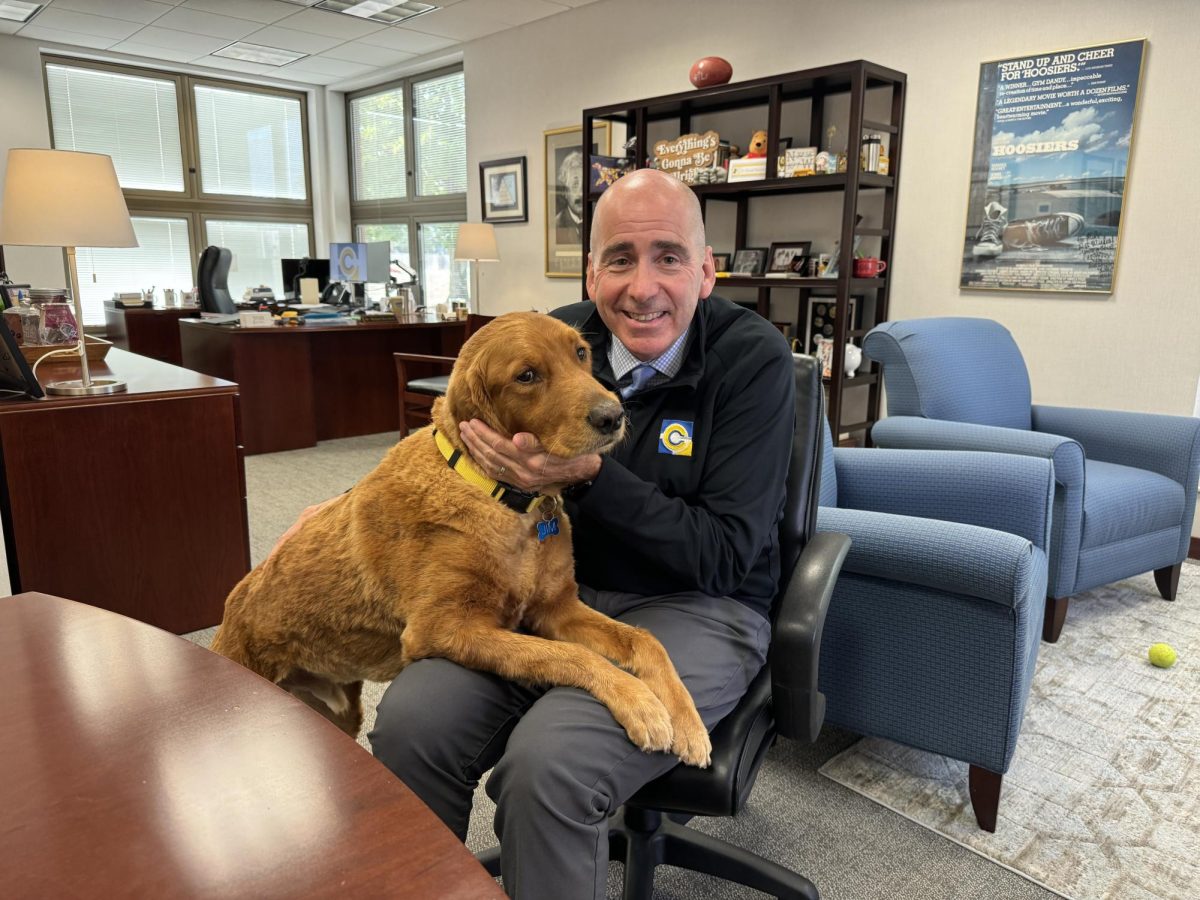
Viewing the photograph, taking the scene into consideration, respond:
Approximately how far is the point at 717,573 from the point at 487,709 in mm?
428

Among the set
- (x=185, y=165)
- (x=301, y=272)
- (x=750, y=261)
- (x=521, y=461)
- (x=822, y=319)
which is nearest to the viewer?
(x=521, y=461)

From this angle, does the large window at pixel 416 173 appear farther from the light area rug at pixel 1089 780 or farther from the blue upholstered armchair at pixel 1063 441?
the light area rug at pixel 1089 780

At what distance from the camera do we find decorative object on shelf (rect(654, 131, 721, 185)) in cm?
427

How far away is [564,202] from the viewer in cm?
598

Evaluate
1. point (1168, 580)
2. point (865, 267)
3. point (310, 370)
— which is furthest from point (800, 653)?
point (310, 370)

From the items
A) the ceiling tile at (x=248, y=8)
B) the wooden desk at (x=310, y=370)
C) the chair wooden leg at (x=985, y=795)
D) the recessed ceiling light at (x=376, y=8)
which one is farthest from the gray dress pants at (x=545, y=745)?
the ceiling tile at (x=248, y=8)

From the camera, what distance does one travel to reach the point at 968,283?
3.92m

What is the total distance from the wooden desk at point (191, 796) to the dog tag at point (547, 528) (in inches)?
20.9

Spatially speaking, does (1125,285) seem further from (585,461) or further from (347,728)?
(347,728)

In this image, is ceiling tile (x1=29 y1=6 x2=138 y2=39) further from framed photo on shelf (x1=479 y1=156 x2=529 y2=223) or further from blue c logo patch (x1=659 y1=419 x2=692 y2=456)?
blue c logo patch (x1=659 y1=419 x2=692 y2=456)

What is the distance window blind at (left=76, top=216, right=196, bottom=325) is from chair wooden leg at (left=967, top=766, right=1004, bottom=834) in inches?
323

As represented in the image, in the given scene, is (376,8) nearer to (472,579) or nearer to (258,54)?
(258,54)

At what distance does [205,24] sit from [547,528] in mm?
6885

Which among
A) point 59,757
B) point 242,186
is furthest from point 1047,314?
point 242,186
